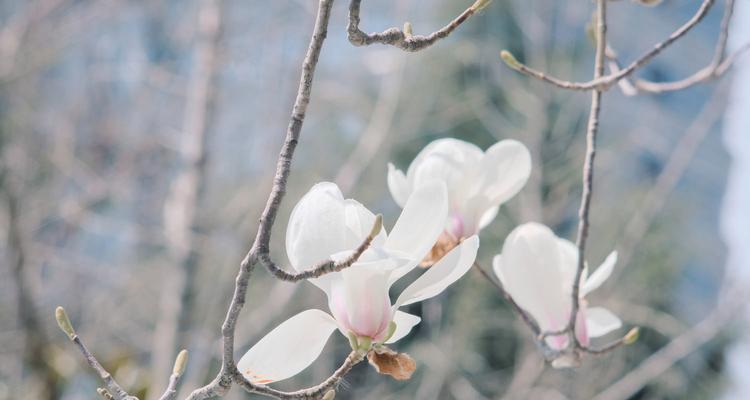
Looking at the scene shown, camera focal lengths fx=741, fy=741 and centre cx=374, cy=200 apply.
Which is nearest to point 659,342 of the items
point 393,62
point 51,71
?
point 393,62

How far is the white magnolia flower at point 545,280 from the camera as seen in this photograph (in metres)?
0.69

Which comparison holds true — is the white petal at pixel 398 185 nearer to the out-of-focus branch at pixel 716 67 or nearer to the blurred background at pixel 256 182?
the out-of-focus branch at pixel 716 67

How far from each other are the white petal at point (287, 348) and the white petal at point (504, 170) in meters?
0.25

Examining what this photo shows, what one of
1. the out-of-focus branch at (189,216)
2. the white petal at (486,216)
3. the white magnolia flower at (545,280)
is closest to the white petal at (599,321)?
the white magnolia flower at (545,280)

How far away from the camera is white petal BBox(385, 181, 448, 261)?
45 centimetres

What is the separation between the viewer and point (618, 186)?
5617 mm

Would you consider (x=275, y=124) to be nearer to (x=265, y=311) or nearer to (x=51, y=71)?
(x=265, y=311)

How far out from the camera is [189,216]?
2447 mm

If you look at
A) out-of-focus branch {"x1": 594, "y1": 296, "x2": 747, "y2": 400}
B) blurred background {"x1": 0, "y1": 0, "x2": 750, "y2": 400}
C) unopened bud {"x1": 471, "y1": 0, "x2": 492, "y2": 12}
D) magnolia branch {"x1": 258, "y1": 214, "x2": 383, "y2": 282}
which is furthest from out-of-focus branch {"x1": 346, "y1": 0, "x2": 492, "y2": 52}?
out-of-focus branch {"x1": 594, "y1": 296, "x2": 747, "y2": 400}

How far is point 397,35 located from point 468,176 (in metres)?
0.26

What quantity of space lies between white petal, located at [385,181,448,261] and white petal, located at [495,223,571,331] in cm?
25

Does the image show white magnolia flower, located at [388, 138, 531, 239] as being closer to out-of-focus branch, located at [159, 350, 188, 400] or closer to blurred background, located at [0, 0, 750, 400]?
out-of-focus branch, located at [159, 350, 188, 400]

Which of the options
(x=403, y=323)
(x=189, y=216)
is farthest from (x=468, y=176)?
(x=189, y=216)

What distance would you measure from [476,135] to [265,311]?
3138mm
